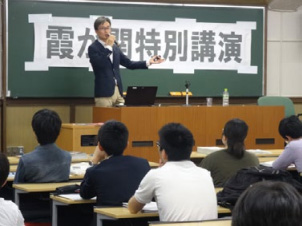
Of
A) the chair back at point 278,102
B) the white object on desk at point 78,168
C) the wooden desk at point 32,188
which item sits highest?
the chair back at point 278,102

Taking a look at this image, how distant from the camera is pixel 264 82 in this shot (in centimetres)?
1048

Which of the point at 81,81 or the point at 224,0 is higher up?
the point at 224,0

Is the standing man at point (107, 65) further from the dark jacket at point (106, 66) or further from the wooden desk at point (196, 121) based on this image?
the wooden desk at point (196, 121)

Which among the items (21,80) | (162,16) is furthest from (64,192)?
(162,16)

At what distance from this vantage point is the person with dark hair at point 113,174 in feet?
13.6

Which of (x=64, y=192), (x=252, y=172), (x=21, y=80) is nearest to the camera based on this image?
(x=252, y=172)

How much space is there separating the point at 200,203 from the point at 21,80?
5.93 m

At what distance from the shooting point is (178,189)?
3.68 meters

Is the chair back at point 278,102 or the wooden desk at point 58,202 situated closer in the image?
the wooden desk at point 58,202

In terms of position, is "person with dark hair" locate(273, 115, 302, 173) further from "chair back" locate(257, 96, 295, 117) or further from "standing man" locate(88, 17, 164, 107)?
"chair back" locate(257, 96, 295, 117)

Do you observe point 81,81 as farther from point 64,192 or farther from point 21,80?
point 64,192

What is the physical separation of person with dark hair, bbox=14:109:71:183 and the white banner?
451 cm

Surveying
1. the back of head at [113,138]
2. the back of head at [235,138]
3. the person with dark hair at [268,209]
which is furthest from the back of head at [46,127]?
the person with dark hair at [268,209]

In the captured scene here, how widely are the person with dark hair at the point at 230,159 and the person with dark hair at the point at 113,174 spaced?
87 cm
